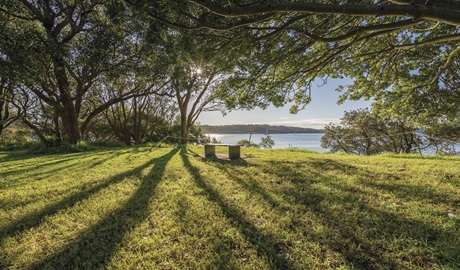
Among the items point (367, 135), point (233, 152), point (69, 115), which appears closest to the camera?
point (233, 152)

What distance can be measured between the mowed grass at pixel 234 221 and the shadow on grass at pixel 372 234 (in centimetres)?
1

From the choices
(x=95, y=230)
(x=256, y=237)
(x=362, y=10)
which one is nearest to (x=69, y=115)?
(x=95, y=230)

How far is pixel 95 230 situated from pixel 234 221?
184cm

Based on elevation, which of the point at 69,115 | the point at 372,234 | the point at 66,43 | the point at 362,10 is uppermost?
the point at 66,43

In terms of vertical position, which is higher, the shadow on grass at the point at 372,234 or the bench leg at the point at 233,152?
the bench leg at the point at 233,152

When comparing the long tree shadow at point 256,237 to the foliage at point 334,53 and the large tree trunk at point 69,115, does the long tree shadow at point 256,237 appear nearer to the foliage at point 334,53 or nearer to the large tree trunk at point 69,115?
the foliage at point 334,53

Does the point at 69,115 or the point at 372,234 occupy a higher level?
the point at 69,115

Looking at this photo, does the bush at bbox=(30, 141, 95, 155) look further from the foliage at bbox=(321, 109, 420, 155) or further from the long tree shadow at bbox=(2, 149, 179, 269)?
the foliage at bbox=(321, 109, 420, 155)

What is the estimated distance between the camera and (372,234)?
8.13 ft

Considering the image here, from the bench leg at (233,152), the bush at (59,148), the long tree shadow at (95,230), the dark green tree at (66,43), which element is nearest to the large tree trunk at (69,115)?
the dark green tree at (66,43)

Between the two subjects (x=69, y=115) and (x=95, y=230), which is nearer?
(x=95, y=230)

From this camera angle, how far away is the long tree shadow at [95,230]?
2102 mm

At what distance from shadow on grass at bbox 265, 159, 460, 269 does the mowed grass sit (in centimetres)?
1

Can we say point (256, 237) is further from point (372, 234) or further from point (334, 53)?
point (334, 53)
